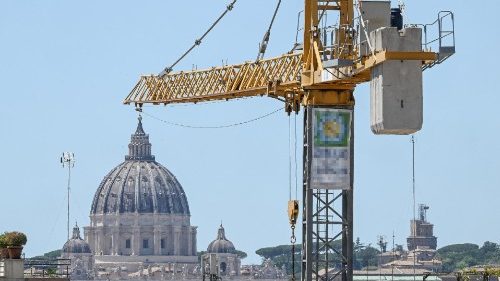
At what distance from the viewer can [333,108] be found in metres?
60.3

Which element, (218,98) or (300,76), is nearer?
(300,76)

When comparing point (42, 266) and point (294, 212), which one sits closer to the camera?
point (294, 212)

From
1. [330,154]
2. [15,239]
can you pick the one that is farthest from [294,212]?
[15,239]

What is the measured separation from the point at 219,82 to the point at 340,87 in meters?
13.5

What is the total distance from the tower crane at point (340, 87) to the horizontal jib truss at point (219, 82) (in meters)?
0.07

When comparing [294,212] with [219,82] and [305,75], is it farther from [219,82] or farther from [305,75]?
[219,82]

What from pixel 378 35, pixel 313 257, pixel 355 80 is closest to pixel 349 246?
pixel 313 257

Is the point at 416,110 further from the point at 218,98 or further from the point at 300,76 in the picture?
the point at 218,98

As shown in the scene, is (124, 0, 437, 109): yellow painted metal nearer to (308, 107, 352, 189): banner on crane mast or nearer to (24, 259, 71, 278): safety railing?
(308, 107, 352, 189): banner on crane mast

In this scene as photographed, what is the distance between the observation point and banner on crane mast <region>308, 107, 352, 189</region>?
5938cm

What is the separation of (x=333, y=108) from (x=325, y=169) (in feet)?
6.48

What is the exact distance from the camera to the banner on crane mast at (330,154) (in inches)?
2338

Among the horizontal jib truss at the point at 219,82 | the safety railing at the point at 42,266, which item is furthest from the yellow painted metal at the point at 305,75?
the safety railing at the point at 42,266

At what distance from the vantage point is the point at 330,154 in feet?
196
